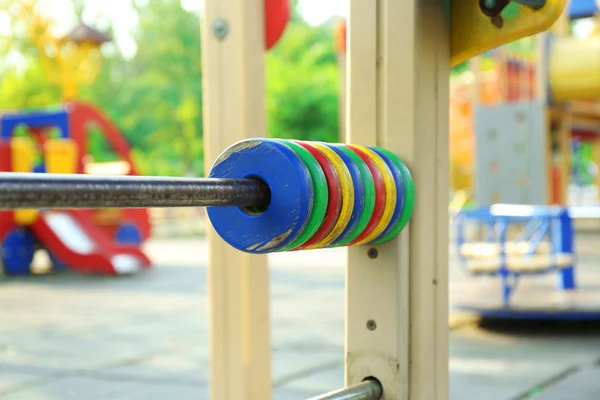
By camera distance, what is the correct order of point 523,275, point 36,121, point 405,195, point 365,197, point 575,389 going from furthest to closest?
point 36,121 < point 523,275 < point 575,389 < point 405,195 < point 365,197

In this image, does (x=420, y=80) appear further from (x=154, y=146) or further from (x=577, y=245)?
(x=154, y=146)

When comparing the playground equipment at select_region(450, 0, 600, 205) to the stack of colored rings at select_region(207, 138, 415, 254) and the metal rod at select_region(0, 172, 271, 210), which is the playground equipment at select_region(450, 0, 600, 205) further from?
the metal rod at select_region(0, 172, 271, 210)

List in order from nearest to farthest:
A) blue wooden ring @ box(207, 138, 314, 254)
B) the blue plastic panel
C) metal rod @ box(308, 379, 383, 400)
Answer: blue wooden ring @ box(207, 138, 314, 254)
metal rod @ box(308, 379, 383, 400)
the blue plastic panel

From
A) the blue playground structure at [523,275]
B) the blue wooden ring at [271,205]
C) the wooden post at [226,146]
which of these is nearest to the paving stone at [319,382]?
the blue playground structure at [523,275]

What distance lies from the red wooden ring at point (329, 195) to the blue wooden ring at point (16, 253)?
24.8 feet

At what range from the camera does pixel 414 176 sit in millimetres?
1123

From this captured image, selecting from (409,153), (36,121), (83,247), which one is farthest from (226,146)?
(36,121)

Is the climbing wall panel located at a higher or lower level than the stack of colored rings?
higher

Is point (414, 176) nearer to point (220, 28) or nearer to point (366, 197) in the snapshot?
point (366, 197)

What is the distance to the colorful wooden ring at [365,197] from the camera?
0.95 meters

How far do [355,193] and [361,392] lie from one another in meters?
0.33

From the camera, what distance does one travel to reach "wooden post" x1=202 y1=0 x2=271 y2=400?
162cm

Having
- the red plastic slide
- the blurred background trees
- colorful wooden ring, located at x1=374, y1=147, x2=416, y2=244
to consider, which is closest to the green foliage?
the blurred background trees

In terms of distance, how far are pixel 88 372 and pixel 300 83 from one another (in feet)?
65.5
